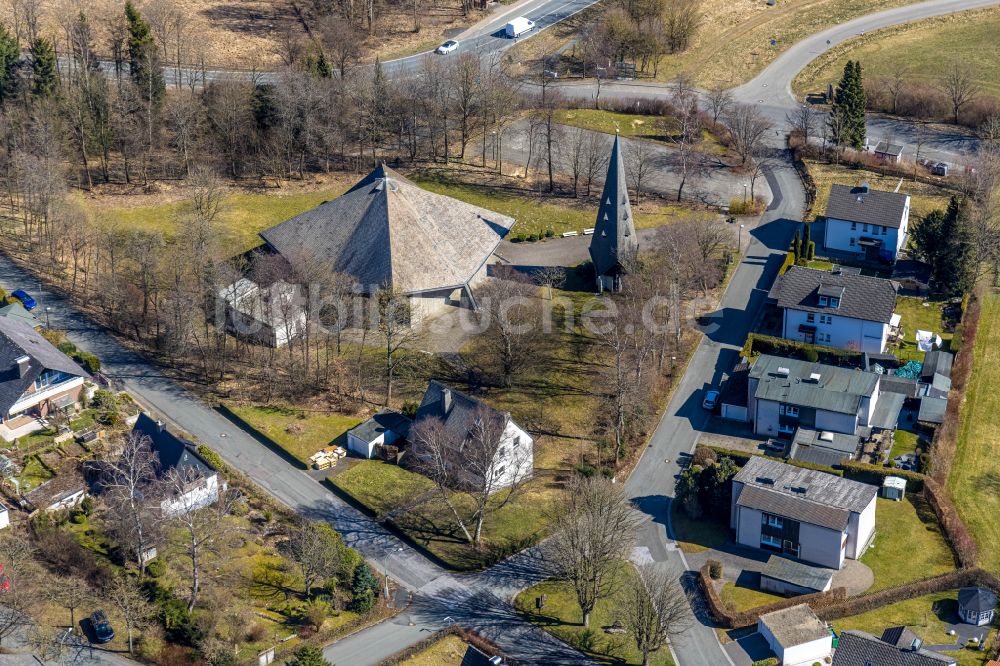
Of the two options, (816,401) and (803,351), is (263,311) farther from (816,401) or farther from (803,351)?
(816,401)

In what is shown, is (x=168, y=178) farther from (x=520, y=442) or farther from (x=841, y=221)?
(x=841, y=221)

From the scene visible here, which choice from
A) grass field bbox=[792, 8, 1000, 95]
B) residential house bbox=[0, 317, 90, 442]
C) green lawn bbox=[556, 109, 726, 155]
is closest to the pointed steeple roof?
green lawn bbox=[556, 109, 726, 155]

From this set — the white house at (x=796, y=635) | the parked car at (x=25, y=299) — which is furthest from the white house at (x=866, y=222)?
the parked car at (x=25, y=299)

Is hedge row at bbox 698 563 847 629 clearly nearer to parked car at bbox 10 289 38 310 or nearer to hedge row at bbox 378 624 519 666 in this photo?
hedge row at bbox 378 624 519 666

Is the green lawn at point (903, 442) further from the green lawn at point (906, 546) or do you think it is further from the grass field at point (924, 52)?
the grass field at point (924, 52)

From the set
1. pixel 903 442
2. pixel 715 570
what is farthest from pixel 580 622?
pixel 903 442

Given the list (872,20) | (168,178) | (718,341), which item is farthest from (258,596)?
(872,20)
